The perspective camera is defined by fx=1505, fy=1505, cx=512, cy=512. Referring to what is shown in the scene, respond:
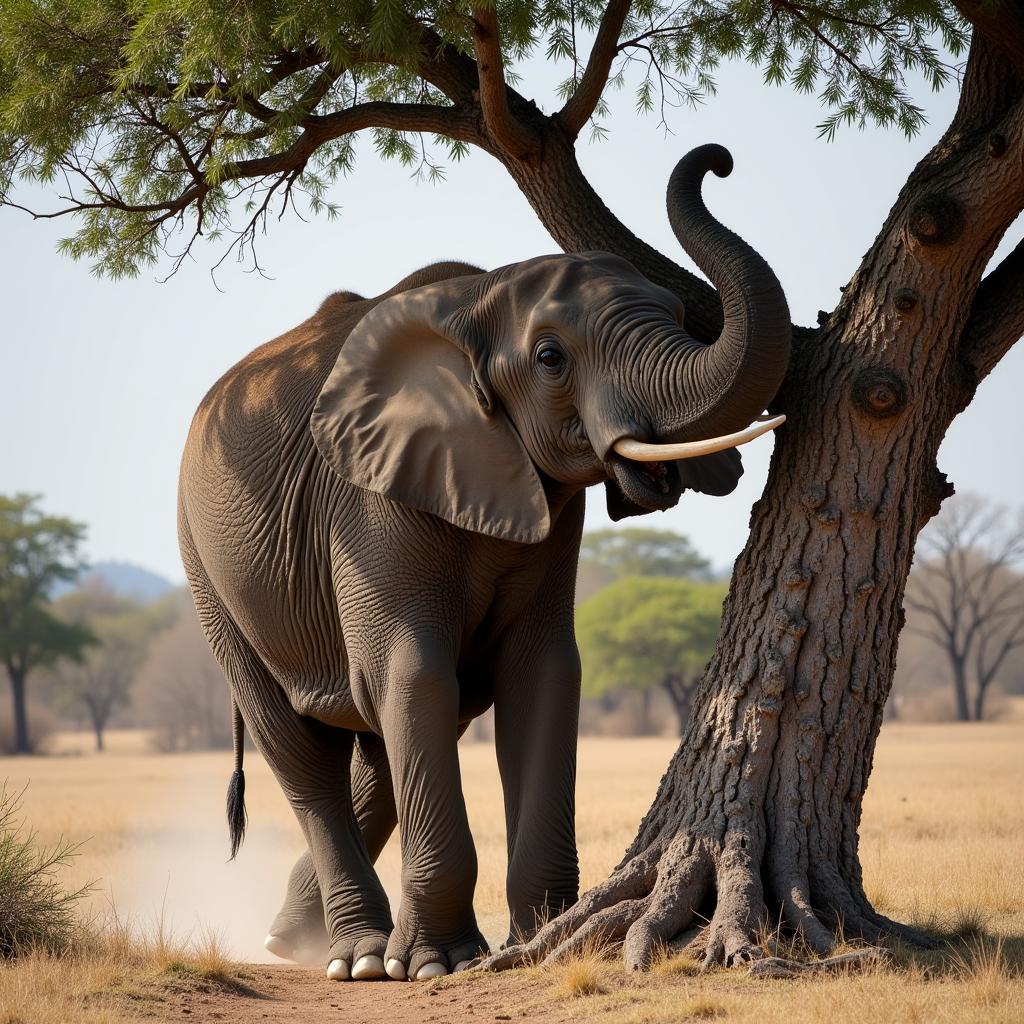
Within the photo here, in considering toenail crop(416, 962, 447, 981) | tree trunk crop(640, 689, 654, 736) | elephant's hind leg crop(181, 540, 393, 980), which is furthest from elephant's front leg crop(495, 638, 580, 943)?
tree trunk crop(640, 689, 654, 736)

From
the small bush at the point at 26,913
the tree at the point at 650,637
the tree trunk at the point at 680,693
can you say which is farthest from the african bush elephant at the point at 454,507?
the tree trunk at the point at 680,693

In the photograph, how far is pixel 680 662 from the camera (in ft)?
227

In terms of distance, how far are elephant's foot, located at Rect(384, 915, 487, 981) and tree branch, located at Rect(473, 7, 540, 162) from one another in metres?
4.32

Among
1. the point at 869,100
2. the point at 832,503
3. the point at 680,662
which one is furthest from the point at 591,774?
the point at 680,662

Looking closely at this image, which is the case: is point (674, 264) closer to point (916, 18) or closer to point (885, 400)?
point (885, 400)

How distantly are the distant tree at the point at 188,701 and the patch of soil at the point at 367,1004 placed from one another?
7619 centimetres

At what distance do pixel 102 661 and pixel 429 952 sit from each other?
91829mm

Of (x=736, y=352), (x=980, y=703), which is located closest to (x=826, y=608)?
(x=736, y=352)

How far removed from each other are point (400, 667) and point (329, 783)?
180 cm

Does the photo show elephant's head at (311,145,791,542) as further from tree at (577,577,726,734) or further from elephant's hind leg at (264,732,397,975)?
tree at (577,577,726,734)

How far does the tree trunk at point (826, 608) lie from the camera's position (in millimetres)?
7180

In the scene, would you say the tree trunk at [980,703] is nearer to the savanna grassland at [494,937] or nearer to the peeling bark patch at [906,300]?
the savanna grassland at [494,937]

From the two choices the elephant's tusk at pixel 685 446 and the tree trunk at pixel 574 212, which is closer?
the elephant's tusk at pixel 685 446

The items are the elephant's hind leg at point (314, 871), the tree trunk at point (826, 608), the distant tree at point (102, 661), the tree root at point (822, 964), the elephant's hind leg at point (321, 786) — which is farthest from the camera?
the distant tree at point (102, 661)
